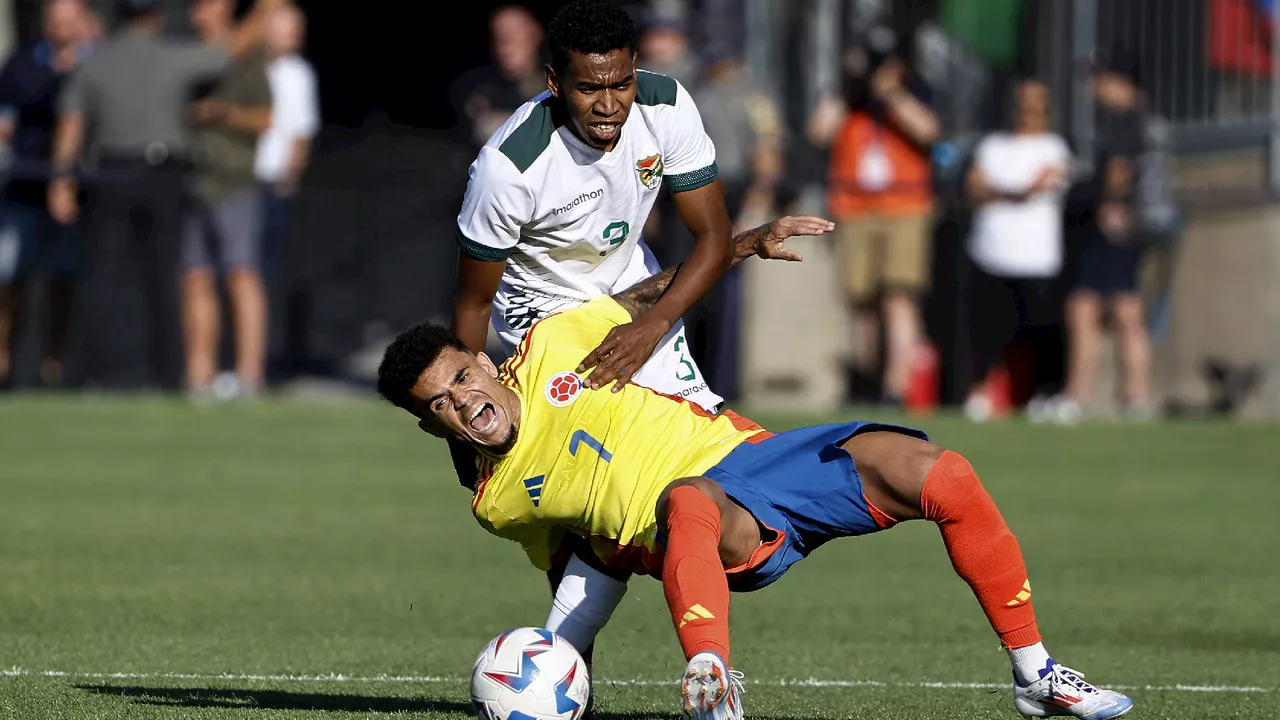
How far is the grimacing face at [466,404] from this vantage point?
5902 mm

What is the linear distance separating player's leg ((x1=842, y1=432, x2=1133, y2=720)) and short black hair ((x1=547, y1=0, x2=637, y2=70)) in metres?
1.44

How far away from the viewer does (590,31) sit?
635cm

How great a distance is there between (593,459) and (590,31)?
136 centimetres

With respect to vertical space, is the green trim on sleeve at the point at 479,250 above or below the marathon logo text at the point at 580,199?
below

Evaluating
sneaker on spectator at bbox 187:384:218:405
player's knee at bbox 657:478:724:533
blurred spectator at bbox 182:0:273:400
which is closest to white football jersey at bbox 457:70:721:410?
player's knee at bbox 657:478:724:533

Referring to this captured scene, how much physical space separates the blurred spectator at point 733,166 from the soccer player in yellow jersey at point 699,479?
369 inches

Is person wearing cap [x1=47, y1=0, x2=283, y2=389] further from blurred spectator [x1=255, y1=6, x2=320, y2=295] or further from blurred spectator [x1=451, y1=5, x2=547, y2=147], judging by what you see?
blurred spectator [x1=451, y1=5, x2=547, y2=147]

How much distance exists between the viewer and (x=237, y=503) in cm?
1256

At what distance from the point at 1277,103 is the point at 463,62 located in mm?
10993

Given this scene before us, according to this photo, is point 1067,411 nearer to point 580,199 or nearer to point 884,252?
point 884,252

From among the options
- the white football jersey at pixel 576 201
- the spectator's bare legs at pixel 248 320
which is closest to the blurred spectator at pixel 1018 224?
the spectator's bare legs at pixel 248 320

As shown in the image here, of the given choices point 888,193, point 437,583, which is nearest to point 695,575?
point 437,583

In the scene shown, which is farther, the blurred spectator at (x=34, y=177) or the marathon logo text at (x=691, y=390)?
the blurred spectator at (x=34, y=177)

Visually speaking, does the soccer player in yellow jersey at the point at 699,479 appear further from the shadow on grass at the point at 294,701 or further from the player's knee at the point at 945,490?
the shadow on grass at the point at 294,701
